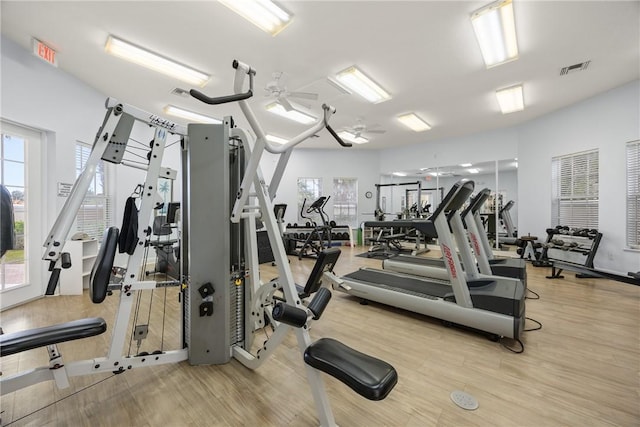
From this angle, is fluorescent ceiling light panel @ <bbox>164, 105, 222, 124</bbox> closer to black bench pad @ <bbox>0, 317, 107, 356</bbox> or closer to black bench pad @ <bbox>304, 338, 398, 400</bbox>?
black bench pad @ <bbox>0, 317, 107, 356</bbox>

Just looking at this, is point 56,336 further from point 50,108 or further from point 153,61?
point 50,108

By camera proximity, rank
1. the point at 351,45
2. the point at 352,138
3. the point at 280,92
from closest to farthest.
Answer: the point at 351,45
the point at 280,92
the point at 352,138

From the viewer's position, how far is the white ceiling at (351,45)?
2537 millimetres

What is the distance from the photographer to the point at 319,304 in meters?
1.40

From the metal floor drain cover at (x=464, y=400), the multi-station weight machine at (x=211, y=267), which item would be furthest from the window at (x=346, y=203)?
the metal floor drain cover at (x=464, y=400)

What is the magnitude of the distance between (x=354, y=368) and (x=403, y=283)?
228cm

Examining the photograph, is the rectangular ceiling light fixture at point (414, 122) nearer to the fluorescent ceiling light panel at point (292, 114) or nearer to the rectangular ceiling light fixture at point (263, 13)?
the fluorescent ceiling light panel at point (292, 114)

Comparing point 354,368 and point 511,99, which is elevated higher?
point 511,99

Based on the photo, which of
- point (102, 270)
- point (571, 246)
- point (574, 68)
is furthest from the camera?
point (571, 246)

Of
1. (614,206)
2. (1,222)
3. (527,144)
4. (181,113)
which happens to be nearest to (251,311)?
(1,222)

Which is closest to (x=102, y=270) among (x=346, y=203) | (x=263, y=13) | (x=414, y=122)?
(x=263, y=13)

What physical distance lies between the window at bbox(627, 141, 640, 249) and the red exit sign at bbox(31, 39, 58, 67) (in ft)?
27.5

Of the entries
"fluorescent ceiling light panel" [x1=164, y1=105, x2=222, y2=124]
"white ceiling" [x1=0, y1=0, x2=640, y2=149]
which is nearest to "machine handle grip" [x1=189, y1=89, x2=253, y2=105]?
"white ceiling" [x1=0, y1=0, x2=640, y2=149]

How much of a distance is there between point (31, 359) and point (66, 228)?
159cm
